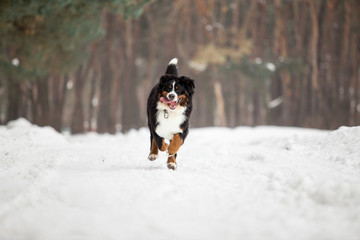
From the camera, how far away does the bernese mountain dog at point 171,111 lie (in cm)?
504

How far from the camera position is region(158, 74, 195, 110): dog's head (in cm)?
496

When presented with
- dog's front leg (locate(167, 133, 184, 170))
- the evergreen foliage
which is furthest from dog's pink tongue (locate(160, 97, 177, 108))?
the evergreen foliage

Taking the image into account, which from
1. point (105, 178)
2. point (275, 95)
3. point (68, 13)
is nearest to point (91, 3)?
point (68, 13)

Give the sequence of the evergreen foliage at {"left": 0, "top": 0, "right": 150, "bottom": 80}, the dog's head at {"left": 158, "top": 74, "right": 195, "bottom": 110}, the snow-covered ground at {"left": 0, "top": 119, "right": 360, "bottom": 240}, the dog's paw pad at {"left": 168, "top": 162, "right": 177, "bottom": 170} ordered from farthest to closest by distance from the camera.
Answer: the evergreen foliage at {"left": 0, "top": 0, "right": 150, "bottom": 80} < the dog's paw pad at {"left": 168, "top": 162, "right": 177, "bottom": 170} < the dog's head at {"left": 158, "top": 74, "right": 195, "bottom": 110} < the snow-covered ground at {"left": 0, "top": 119, "right": 360, "bottom": 240}

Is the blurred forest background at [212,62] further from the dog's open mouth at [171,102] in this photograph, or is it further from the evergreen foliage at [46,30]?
the dog's open mouth at [171,102]

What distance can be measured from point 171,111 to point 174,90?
0.42 m

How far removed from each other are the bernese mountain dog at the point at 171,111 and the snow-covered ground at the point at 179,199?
1.57ft

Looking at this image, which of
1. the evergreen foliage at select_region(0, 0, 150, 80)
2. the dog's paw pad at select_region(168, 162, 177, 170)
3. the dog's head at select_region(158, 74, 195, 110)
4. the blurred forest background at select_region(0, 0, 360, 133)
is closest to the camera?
the dog's head at select_region(158, 74, 195, 110)

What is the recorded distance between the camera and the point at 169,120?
521 centimetres

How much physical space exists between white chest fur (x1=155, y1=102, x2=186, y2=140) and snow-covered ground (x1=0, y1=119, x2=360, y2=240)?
2.01ft

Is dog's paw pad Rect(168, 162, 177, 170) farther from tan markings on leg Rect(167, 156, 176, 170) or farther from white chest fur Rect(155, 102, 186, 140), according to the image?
white chest fur Rect(155, 102, 186, 140)

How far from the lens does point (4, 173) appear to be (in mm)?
5082

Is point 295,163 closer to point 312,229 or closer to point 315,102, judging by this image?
point 312,229

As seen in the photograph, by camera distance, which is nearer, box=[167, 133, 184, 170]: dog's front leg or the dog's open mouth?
the dog's open mouth
